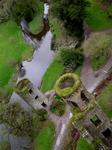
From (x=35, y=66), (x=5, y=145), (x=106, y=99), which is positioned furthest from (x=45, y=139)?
(x=35, y=66)

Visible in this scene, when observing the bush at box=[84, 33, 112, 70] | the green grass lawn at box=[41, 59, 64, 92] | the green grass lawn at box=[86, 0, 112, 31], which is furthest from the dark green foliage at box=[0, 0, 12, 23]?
the bush at box=[84, 33, 112, 70]

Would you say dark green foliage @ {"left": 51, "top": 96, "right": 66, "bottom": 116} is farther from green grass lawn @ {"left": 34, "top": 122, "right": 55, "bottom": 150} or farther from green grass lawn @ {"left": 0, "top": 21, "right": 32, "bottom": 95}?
green grass lawn @ {"left": 0, "top": 21, "right": 32, "bottom": 95}

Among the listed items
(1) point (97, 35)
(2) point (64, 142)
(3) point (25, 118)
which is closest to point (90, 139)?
(2) point (64, 142)

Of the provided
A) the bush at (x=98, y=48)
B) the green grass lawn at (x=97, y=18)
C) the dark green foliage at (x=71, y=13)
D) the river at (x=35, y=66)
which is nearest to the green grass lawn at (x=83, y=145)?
the river at (x=35, y=66)

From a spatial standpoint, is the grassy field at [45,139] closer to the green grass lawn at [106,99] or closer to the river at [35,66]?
the river at [35,66]

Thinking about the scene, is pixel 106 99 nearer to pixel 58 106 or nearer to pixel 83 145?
pixel 58 106

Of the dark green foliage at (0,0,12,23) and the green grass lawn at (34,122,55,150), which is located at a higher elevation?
the dark green foliage at (0,0,12,23)
